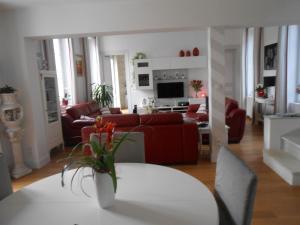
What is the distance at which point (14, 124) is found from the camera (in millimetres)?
3580

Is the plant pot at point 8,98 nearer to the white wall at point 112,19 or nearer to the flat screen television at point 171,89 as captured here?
the white wall at point 112,19

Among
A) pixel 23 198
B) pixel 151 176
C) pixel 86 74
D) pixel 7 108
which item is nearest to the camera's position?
pixel 23 198

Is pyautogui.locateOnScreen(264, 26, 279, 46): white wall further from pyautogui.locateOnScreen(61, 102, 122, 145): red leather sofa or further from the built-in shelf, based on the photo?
pyautogui.locateOnScreen(61, 102, 122, 145): red leather sofa

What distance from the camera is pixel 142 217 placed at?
46.6 inches

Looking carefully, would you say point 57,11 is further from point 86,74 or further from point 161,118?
point 86,74

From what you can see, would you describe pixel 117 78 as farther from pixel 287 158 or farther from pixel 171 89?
pixel 287 158

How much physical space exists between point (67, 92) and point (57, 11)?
301 cm

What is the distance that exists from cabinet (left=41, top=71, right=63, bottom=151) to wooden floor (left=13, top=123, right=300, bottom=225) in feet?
1.12

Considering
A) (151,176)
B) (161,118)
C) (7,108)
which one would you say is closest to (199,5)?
A: (161,118)

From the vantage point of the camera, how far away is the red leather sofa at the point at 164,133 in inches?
141

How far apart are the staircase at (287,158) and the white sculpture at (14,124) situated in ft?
12.2

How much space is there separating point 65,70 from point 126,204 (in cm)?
567

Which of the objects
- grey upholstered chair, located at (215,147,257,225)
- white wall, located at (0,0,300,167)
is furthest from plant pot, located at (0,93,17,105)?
grey upholstered chair, located at (215,147,257,225)

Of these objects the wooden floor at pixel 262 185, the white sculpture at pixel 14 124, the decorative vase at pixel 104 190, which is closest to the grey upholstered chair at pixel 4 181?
the decorative vase at pixel 104 190
